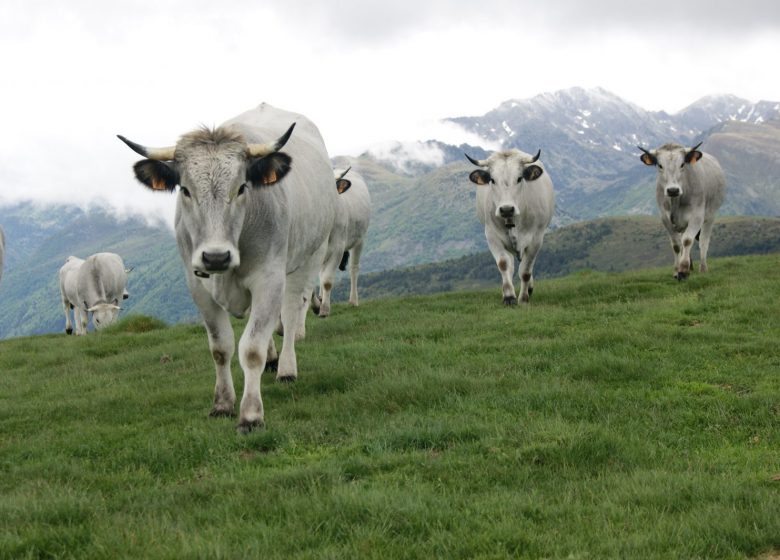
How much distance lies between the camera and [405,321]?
1786cm

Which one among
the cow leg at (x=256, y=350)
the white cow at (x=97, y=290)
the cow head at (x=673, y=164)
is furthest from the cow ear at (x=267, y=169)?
the white cow at (x=97, y=290)

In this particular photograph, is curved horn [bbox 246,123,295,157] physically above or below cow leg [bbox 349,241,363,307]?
above

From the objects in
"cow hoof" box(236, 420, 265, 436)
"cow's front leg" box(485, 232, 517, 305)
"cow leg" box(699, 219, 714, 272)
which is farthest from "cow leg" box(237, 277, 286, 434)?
"cow leg" box(699, 219, 714, 272)

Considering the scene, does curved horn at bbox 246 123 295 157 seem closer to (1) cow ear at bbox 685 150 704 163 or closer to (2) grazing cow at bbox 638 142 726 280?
(2) grazing cow at bbox 638 142 726 280

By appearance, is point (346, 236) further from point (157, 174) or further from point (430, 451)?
point (430, 451)

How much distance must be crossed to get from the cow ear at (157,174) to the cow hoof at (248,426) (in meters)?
2.99

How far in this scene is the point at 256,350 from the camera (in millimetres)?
9023

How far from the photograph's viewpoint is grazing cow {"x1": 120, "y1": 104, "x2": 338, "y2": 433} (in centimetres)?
860

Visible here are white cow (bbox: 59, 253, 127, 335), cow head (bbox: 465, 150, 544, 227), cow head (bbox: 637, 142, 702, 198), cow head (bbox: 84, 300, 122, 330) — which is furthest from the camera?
white cow (bbox: 59, 253, 127, 335)

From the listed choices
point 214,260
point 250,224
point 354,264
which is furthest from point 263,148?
point 354,264

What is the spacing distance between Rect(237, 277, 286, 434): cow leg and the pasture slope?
0.38 metres

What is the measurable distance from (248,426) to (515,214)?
1143 centimetres

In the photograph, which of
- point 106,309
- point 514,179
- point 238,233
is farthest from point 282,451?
point 106,309

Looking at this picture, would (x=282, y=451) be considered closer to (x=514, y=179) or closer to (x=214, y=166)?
(x=214, y=166)
